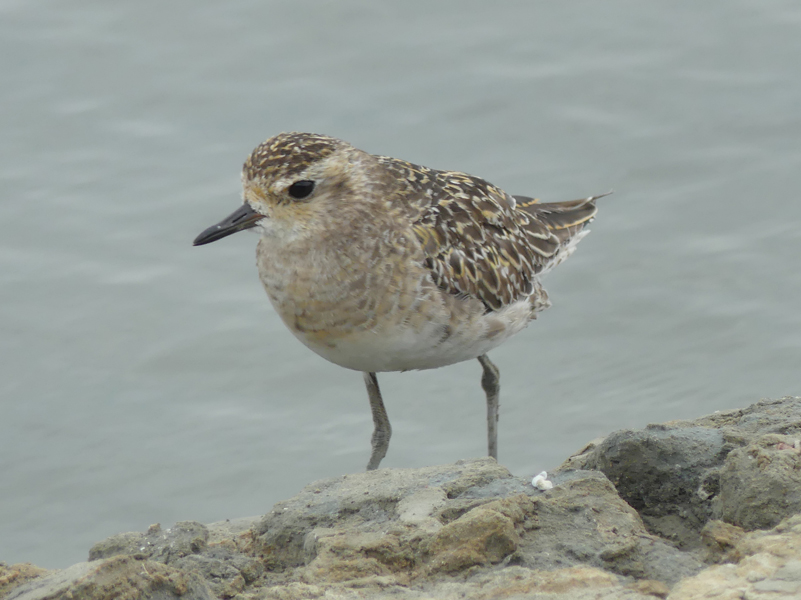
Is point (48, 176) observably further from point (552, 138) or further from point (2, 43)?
point (552, 138)

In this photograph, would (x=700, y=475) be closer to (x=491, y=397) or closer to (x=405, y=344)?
(x=405, y=344)

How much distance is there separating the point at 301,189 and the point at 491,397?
2943 millimetres

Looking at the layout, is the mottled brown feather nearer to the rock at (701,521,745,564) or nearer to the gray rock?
the gray rock

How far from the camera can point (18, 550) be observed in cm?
921

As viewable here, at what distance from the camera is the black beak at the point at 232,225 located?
6789 millimetres

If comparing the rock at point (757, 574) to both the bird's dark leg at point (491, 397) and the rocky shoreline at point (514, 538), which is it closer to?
the rocky shoreline at point (514, 538)

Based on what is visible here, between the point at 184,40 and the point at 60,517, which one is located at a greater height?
the point at 184,40

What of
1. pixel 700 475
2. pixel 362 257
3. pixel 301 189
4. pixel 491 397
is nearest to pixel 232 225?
pixel 301 189

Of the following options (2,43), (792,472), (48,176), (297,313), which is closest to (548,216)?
(297,313)

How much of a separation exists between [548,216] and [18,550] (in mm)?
5089

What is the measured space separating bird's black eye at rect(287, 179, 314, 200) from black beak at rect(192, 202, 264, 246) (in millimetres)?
239

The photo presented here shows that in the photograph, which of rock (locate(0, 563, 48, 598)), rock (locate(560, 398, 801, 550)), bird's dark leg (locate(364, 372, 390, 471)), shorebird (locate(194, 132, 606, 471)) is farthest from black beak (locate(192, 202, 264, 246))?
rock (locate(560, 398, 801, 550))

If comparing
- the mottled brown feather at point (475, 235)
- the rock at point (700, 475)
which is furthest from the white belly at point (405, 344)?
the rock at point (700, 475)

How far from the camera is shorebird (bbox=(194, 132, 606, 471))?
22.7 ft
